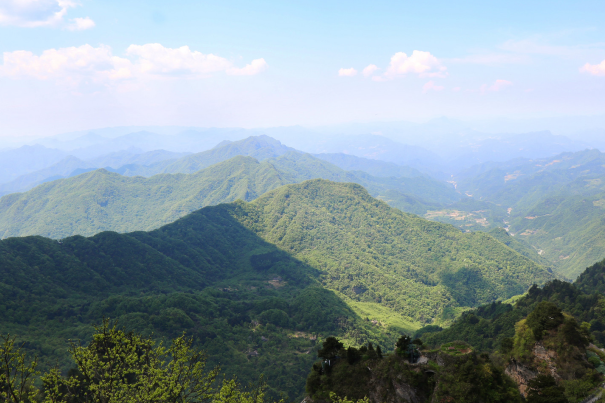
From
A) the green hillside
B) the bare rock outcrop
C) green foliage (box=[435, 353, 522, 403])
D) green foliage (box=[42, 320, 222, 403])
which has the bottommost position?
the green hillside

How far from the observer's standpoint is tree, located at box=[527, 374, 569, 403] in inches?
1373

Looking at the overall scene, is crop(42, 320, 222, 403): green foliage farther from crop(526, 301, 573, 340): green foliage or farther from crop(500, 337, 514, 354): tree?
crop(500, 337, 514, 354): tree

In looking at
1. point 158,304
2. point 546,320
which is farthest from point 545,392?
point 158,304

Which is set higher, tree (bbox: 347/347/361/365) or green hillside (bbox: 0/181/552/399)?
tree (bbox: 347/347/361/365)

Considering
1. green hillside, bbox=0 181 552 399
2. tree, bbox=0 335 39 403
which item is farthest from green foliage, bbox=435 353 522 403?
green hillside, bbox=0 181 552 399

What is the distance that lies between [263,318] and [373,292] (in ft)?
254

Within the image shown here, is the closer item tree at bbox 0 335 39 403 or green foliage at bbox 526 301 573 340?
tree at bbox 0 335 39 403

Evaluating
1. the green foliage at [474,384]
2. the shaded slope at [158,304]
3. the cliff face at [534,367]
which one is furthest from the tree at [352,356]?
the shaded slope at [158,304]

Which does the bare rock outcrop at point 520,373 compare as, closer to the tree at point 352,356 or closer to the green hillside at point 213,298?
the tree at point 352,356

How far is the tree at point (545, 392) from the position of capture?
3488 cm

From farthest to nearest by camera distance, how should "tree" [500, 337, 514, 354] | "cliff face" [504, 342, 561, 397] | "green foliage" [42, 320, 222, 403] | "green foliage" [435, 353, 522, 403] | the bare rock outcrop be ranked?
1. "tree" [500, 337, 514, 354]
2. the bare rock outcrop
3. "cliff face" [504, 342, 561, 397]
4. "green foliage" [435, 353, 522, 403]
5. "green foliage" [42, 320, 222, 403]

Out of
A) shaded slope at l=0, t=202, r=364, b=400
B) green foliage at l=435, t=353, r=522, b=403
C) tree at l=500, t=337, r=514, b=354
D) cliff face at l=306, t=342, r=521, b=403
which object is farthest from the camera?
shaded slope at l=0, t=202, r=364, b=400

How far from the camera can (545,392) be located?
35.7 metres

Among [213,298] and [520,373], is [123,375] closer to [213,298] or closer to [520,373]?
[520,373]
